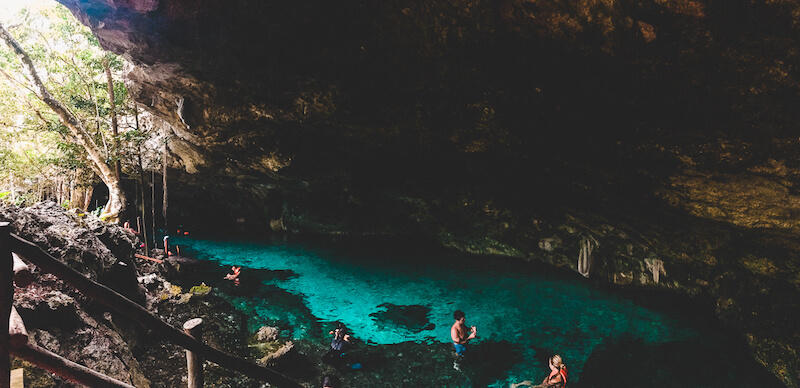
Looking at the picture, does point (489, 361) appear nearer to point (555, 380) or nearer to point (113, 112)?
point (555, 380)

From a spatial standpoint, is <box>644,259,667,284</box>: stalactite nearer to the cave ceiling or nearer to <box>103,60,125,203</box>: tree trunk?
the cave ceiling

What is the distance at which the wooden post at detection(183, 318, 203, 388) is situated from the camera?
7.30 ft

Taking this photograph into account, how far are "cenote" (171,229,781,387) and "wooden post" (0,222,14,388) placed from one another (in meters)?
5.81

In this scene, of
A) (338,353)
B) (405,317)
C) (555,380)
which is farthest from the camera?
(405,317)

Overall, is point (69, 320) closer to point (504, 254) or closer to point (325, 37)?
point (325, 37)

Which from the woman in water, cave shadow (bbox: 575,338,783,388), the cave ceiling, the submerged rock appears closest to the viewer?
the cave ceiling

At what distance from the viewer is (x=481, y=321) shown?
9.48 meters

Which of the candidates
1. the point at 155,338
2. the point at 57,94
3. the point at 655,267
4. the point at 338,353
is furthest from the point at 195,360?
the point at 57,94

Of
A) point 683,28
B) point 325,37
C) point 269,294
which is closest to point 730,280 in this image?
point 683,28

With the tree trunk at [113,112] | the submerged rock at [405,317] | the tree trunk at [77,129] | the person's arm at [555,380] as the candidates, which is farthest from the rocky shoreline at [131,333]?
the tree trunk at [113,112]

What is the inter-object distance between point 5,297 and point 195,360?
3.43 feet

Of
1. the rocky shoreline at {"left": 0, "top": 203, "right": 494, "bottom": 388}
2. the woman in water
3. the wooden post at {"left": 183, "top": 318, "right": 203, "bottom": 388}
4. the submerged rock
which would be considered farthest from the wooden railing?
the submerged rock

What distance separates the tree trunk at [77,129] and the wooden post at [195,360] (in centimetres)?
1256

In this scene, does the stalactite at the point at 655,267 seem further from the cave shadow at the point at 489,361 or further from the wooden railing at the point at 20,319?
the wooden railing at the point at 20,319
